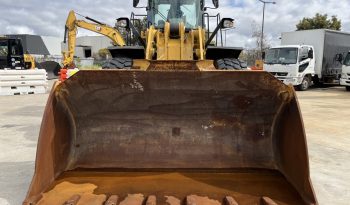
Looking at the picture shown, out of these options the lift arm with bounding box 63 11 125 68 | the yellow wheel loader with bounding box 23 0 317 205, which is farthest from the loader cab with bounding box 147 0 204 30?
the lift arm with bounding box 63 11 125 68

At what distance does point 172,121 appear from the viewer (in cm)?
416

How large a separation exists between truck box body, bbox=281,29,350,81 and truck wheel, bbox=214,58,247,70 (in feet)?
48.0

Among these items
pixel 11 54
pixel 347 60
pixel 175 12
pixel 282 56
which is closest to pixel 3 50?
pixel 11 54

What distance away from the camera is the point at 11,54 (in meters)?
19.8

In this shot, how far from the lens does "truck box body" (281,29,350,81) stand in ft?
64.8

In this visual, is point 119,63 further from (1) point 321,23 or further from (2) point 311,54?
(1) point 321,23

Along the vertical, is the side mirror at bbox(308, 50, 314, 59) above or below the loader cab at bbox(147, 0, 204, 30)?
below

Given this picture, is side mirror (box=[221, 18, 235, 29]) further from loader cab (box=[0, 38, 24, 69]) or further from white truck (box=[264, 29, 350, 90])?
loader cab (box=[0, 38, 24, 69])

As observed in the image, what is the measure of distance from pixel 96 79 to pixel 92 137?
2.30 ft

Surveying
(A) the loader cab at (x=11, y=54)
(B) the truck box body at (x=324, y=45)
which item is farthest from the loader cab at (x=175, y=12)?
(A) the loader cab at (x=11, y=54)

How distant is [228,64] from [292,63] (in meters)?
12.7

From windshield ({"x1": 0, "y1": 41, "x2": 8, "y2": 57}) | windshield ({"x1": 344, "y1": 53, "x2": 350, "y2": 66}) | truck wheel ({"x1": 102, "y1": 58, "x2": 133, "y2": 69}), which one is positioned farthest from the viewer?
windshield ({"x1": 0, "y1": 41, "x2": 8, "y2": 57})

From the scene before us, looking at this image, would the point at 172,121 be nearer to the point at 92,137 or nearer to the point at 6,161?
the point at 92,137

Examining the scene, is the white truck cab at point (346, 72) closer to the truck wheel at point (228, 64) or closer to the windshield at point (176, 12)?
the truck wheel at point (228, 64)
